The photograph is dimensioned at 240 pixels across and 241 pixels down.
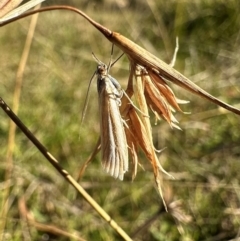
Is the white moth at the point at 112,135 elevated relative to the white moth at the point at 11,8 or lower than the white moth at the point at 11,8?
lower

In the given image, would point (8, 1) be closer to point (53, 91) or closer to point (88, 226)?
point (88, 226)

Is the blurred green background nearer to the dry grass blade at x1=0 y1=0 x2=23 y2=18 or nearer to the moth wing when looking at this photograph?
the moth wing

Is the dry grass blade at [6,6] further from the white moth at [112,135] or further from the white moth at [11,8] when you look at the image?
the white moth at [112,135]

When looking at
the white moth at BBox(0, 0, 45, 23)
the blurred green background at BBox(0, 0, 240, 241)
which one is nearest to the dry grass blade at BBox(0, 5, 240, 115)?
the white moth at BBox(0, 0, 45, 23)

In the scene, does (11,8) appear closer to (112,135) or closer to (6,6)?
(6,6)

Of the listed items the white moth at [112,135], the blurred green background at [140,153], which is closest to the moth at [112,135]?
the white moth at [112,135]
